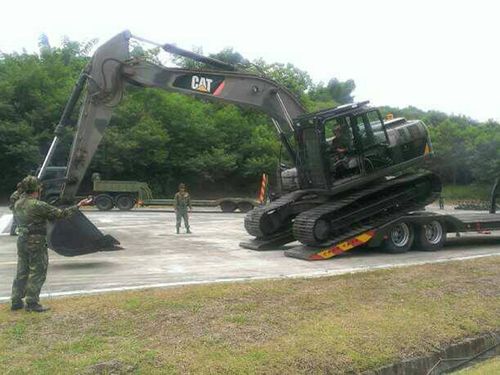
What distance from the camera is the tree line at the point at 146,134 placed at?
1558 inches

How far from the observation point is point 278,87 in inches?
585

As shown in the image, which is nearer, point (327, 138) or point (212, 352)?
point (212, 352)

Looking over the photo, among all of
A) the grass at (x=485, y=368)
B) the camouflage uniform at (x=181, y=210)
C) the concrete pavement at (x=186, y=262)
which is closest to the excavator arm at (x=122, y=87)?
the concrete pavement at (x=186, y=262)

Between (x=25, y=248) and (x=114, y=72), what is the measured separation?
6.58 meters

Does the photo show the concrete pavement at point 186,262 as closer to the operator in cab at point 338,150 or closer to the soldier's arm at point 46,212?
the soldier's arm at point 46,212

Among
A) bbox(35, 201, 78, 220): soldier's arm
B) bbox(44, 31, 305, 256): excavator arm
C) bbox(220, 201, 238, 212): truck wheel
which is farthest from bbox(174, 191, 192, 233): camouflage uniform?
bbox(220, 201, 238, 212): truck wheel

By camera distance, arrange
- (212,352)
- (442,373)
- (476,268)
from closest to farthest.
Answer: (212,352)
(442,373)
(476,268)

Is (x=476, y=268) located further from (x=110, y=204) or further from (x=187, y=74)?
(x=110, y=204)

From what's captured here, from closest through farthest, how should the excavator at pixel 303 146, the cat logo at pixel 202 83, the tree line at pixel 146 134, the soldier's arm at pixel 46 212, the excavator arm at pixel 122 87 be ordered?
the soldier's arm at pixel 46 212 < the excavator arm at pixel 122 87 < the excavator at pixel 303 146 < the cat logo at pixel 202 83 < the tree line at pixel 146 134

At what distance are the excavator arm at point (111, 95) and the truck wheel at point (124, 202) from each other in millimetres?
18692

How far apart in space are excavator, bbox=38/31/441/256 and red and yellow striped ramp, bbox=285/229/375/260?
209 mm

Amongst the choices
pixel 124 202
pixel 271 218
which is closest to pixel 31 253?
pixel 271 218

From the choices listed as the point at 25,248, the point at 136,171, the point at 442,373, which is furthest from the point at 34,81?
the point at 442,373

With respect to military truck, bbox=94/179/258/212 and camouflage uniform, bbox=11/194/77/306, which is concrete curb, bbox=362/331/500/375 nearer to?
camouflage uniform, bbox=11/194/77/306
